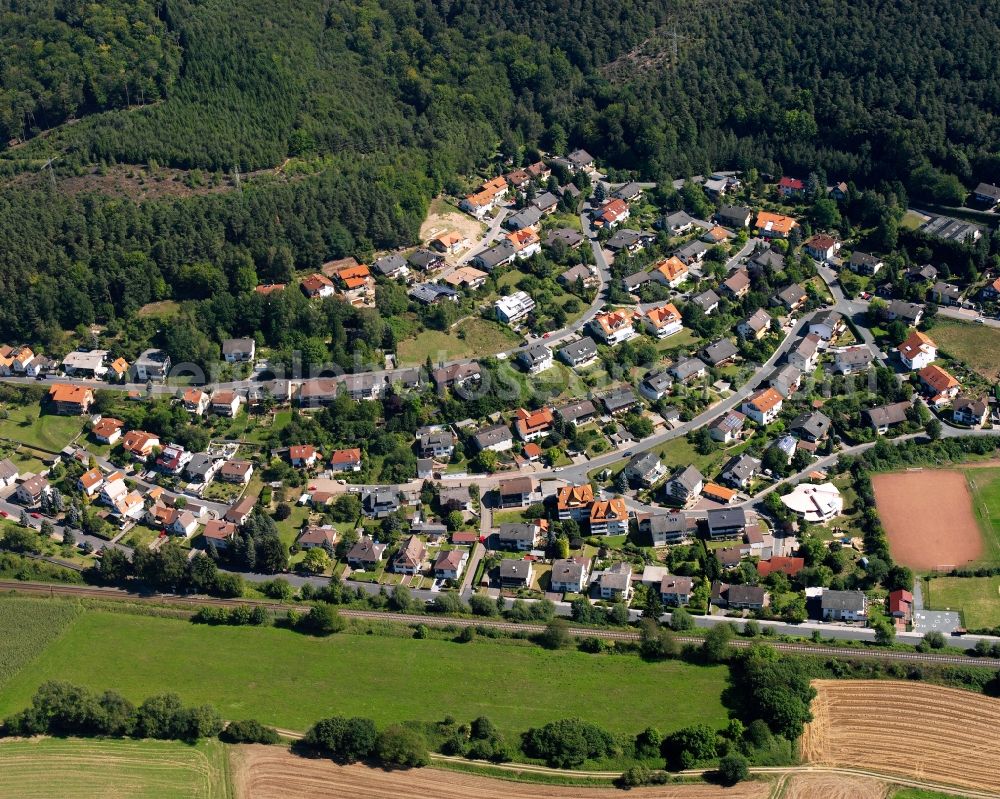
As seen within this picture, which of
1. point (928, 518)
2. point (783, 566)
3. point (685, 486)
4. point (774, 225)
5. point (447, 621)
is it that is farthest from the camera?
point (774, 225)

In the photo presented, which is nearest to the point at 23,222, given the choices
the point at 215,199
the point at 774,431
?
the point at 215,199

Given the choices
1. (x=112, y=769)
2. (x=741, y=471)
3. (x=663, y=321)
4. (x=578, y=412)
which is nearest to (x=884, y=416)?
(x=741, y=471)

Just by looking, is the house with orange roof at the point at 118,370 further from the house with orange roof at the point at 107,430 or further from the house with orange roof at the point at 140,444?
the house with orange roof at the point at 140,444

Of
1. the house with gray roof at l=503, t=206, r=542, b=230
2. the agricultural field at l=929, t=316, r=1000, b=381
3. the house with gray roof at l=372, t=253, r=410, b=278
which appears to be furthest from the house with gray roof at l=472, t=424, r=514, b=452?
the agricultural field at l=929, t=316, r=1000, b=381

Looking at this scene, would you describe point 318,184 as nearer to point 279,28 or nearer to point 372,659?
point 279,28

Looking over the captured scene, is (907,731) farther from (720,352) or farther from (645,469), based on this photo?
(720,352)

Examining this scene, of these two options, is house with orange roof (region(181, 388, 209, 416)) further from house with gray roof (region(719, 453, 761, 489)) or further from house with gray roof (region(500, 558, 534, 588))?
house with gray roof (region(719, 453, 761, 489))
